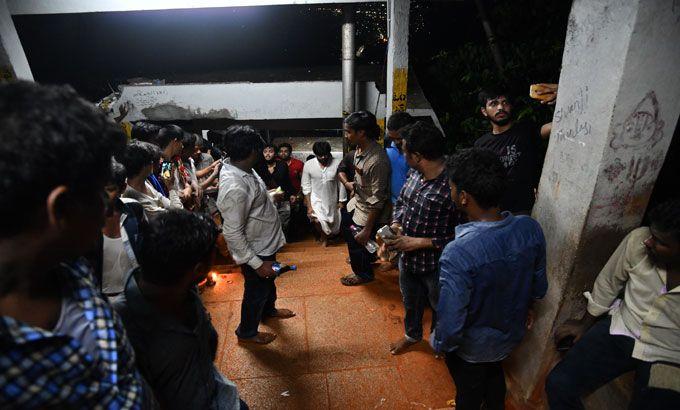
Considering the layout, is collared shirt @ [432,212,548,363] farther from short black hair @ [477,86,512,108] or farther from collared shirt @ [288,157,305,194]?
collared shirt @ [288,157,305,194]

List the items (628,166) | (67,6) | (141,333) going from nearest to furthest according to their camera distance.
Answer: (141,333) < (628,166) < (67,6)

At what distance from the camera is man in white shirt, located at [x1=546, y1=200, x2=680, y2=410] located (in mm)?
1843

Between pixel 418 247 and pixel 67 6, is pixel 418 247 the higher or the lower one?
the lower one

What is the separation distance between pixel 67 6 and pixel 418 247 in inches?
279

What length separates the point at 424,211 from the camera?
278cm

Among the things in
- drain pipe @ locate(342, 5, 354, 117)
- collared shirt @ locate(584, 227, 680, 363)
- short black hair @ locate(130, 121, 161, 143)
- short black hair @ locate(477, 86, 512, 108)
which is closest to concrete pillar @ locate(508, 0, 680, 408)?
collared shirt @ locate(584, 227, 680, 363)

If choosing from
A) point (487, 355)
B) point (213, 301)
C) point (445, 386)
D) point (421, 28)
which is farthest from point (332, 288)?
point (421, 28)

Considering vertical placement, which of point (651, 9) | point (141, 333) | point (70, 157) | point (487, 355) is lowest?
point (487, 355)

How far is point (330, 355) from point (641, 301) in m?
2.31

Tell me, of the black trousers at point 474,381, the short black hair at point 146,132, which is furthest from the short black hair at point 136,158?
the black trousers at point 474,381

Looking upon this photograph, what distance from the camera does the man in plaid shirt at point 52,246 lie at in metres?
0.77

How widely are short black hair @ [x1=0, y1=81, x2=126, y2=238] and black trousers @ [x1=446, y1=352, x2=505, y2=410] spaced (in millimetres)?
2237

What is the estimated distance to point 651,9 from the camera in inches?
64.8

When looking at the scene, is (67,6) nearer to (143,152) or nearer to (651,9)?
(143,152)
